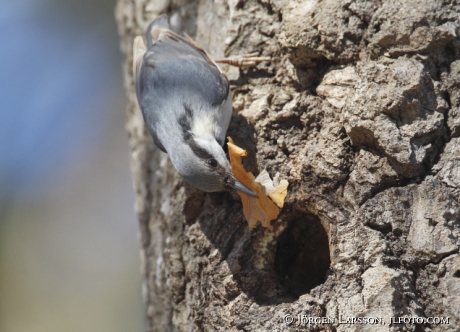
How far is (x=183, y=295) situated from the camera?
3336 mm

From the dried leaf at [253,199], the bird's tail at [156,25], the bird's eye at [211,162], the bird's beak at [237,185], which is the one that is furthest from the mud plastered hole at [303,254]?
the bird's tail at [156,25]

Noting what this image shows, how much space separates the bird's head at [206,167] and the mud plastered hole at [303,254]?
47cm

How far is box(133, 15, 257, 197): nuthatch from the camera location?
10.0ft

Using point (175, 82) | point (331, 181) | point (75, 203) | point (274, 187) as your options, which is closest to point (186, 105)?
point (175, 82)

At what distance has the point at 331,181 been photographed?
112 inches

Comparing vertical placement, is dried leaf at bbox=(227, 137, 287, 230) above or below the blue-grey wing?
below

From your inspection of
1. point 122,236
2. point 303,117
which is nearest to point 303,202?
point 303,117

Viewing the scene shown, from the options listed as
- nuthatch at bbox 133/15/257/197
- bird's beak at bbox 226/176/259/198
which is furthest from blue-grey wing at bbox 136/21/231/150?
bird's beak at bbox 226/176/259/198

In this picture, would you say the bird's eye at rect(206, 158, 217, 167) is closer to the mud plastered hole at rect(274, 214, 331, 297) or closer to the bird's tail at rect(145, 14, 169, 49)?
the mud plastered hole at rect(274, 214, 331, 297)

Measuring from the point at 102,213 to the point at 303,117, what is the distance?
Answer: 17.7 feet

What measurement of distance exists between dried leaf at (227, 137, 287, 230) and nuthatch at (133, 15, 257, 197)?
6cm

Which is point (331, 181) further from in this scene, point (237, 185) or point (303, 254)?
point (303, 254)

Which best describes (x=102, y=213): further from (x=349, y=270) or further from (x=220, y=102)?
(x=349, y=270)

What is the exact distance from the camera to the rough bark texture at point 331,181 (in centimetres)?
251
